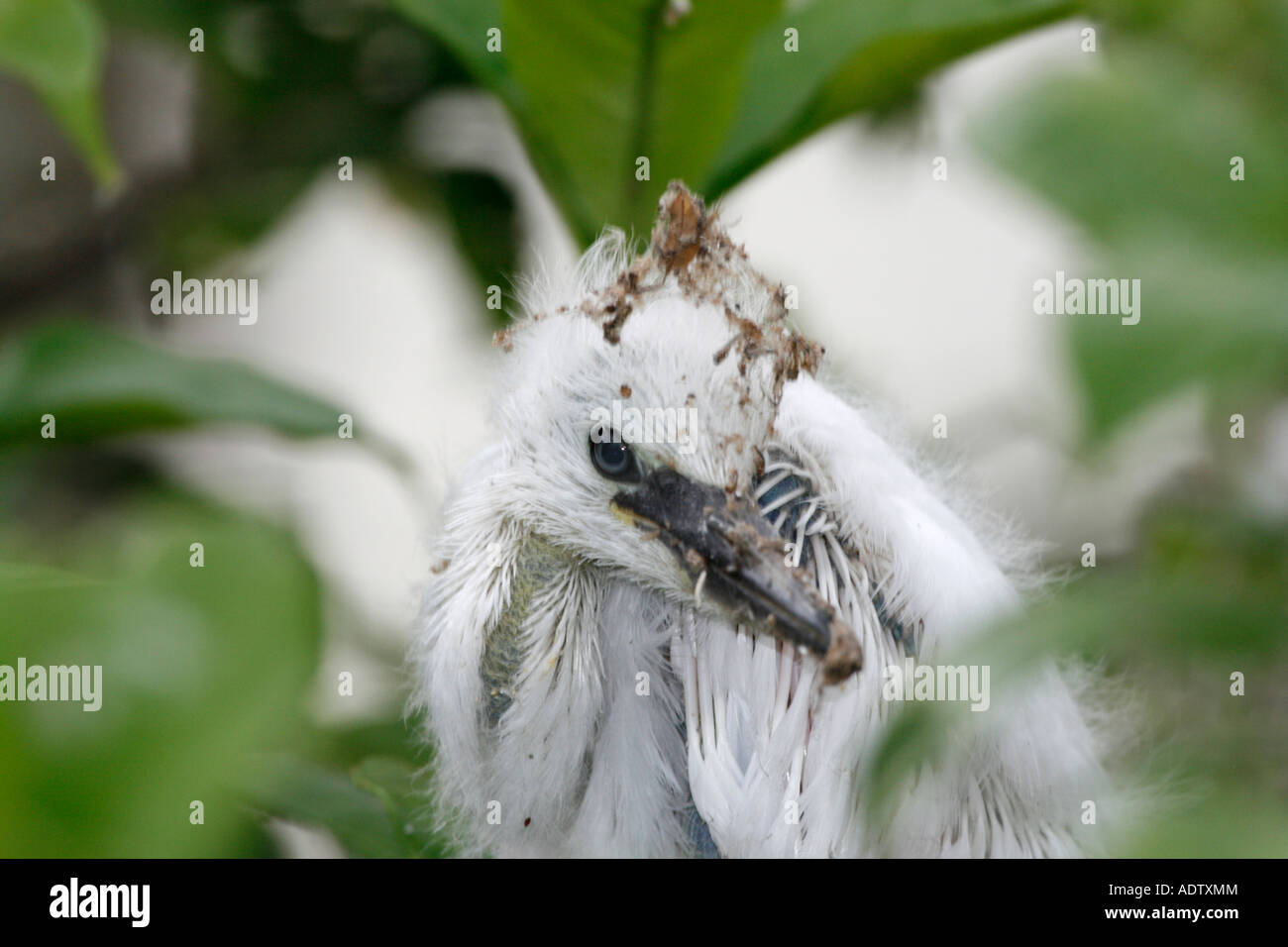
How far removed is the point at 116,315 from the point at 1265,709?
150 cm

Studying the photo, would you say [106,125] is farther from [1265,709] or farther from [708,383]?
[1265,709]

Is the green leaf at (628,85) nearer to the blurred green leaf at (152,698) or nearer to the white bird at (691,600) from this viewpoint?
the white bird at (691,600)

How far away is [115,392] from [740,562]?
0.52m

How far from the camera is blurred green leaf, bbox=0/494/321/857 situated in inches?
10.9

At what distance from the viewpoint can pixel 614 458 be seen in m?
0.92

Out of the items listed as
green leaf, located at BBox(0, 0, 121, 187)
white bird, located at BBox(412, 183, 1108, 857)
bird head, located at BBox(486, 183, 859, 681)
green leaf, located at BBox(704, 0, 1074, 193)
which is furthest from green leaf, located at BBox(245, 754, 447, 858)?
green leaf, located at BBox(704, 0, 1074, 193)

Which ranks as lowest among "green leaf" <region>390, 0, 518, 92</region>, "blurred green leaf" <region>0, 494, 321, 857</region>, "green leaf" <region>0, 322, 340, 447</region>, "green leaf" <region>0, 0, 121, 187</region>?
"blurred green leaf" <region>0, 494, 321, 857</region>

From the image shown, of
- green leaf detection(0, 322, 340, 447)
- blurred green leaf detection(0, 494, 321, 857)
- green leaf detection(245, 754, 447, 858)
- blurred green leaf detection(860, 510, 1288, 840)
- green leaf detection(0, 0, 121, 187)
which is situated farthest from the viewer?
Result: green leaf detection(0, 322, 340, 447)

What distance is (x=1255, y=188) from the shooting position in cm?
37

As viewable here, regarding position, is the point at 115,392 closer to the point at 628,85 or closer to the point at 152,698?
→ the point at 628,85

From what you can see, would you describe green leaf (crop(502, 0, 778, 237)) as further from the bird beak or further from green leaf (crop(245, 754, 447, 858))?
green leaf (crop(245, 754, 447, 858))

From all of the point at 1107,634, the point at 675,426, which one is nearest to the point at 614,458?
the point at 675,426

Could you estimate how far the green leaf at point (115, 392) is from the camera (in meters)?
0.98

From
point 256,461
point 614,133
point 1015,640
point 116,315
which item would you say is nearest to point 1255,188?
point 1015,640
